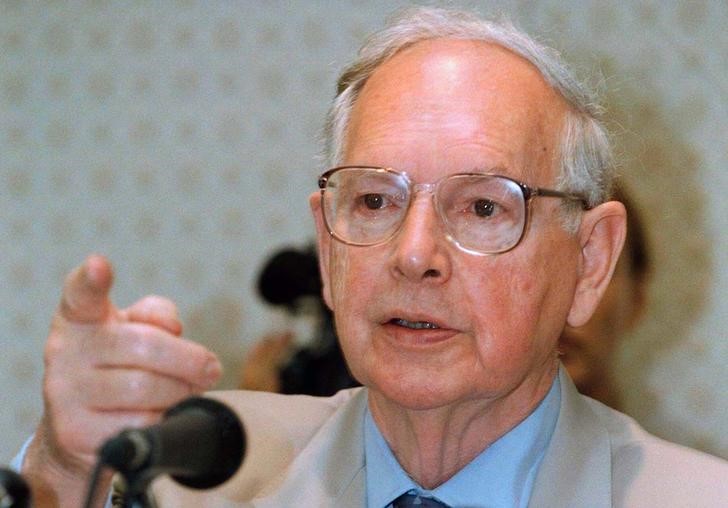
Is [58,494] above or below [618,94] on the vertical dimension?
below

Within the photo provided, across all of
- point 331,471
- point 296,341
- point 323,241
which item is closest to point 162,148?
point 296,341

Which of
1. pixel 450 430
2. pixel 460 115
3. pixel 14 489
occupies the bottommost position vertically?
pixel 450 430

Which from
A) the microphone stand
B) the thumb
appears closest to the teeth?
the thumb

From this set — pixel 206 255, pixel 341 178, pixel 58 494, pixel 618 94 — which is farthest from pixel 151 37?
pixel 58 494

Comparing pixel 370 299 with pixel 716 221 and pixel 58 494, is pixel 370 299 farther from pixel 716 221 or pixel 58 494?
pixel 716 221

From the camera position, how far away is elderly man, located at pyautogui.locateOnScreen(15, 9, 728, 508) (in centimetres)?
171

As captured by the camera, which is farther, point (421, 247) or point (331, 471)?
point (331, 471)

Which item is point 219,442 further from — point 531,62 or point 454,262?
point 531,62

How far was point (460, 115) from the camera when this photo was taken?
1764 millimetres

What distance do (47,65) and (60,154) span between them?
34cm

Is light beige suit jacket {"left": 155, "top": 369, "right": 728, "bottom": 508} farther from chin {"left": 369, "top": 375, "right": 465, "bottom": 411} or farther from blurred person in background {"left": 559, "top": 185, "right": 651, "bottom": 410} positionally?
blurred person in background {"left": 559, "top": 185, "right": 651, "bottom": 410}

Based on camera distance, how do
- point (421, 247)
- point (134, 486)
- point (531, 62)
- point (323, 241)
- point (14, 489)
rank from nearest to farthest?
point (134, 486), point (14, 489), point (421, 247), point (531, 62), point (323, 241)

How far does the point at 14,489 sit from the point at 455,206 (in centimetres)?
81

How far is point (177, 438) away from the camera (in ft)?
3.56
